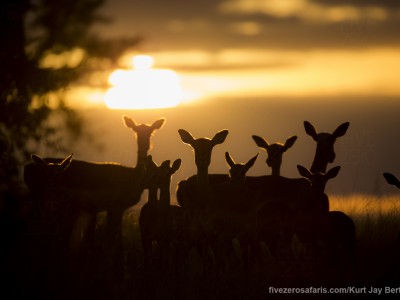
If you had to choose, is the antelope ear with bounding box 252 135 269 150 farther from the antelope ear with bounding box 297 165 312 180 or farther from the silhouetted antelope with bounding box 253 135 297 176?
the antelope ear with bounding box 297 165 312 180

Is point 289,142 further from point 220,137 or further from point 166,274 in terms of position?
point 166,274

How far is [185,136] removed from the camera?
15.2 metres

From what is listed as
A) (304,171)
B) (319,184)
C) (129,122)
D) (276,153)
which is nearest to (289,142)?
(276,153)

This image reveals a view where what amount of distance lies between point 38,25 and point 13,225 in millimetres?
10687

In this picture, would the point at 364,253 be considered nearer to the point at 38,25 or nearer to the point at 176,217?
the point at 176,217

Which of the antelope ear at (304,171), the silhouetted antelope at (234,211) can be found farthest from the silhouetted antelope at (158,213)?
the antelope ear at (304,171)

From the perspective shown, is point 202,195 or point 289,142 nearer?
point 202,195

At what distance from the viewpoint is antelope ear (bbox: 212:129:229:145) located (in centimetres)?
1498

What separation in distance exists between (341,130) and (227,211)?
313 centimetres

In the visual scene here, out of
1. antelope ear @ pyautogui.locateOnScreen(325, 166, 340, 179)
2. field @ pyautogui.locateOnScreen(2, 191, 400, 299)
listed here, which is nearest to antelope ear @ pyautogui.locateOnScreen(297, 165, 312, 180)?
antelope ear @ pyautogui.locateOnScreen(325, 166, 340, 179)

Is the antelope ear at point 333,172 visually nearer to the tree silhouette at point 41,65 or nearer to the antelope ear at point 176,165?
the antelope ear at point 176,165

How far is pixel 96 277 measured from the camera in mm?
12359

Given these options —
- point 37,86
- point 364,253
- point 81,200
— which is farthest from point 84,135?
point 364,253

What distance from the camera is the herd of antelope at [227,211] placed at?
1316 cm
